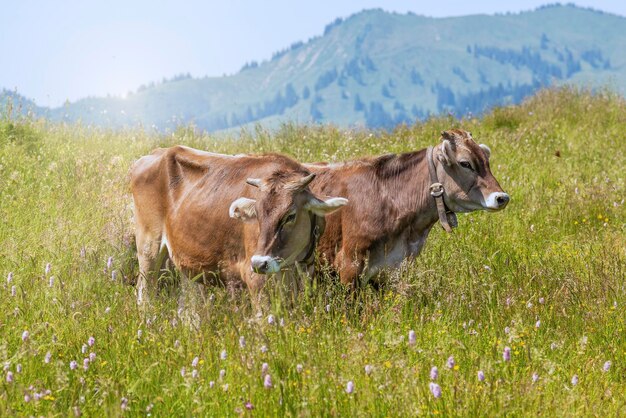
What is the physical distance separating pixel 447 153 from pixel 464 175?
0.88 ft

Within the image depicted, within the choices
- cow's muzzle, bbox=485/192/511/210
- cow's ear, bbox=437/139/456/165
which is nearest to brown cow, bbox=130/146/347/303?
cow's ear, bbox=437/139/456/165

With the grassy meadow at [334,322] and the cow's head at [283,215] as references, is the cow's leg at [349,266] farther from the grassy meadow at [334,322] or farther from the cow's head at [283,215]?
the cow's head at [283,215]

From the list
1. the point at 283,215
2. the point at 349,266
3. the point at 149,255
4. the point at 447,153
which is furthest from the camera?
the point at 149,255

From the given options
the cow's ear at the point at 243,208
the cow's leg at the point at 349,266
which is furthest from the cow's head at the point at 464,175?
the cow's ear at the point at 243,208

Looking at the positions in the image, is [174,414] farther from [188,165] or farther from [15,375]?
[188,165]

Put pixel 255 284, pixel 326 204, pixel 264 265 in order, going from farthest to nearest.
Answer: pixel 255 284 → pixel 326 204 → pixel 264 265

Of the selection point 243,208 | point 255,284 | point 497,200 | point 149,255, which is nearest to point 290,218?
point 243,208

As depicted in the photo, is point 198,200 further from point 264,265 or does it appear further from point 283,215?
point 264,265

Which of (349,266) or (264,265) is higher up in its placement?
(264,265)

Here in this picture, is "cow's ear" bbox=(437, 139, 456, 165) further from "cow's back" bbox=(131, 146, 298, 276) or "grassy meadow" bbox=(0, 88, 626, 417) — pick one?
"cow's back" bbox=(131, 146, 298, 276)

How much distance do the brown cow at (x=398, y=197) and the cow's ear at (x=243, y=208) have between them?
996mm

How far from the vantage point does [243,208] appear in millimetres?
6477

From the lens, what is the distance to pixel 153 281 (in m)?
8.41

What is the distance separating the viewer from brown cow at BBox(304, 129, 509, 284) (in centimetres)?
711
